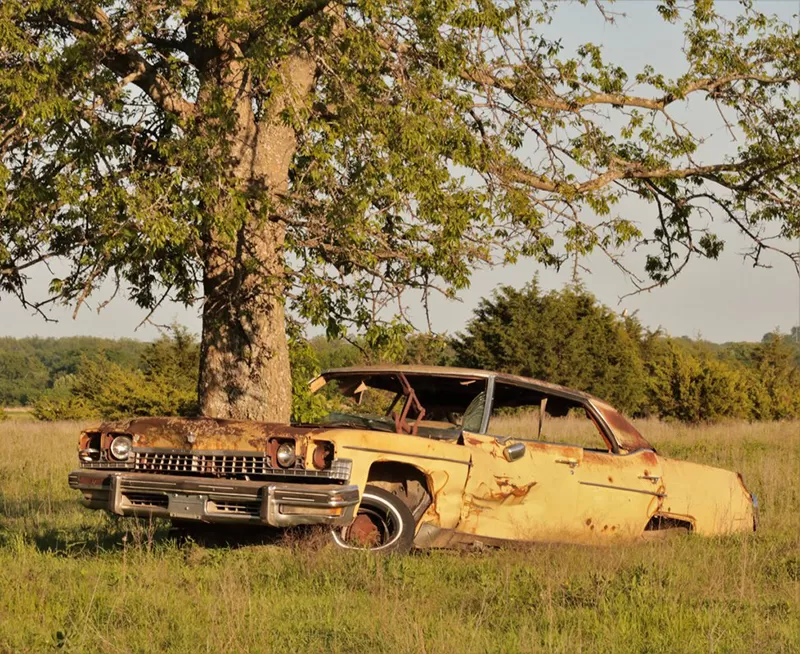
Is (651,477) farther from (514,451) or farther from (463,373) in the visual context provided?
(463,373)

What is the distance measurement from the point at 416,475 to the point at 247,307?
3703 mm

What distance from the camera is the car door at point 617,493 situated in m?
8.62

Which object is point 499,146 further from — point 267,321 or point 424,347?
point 267,321

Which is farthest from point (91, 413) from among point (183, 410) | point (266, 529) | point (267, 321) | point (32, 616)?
point (32, 616)

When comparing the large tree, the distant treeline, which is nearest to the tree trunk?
the large tree

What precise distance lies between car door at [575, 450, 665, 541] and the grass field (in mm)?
288

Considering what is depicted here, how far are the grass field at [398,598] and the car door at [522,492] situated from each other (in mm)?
207

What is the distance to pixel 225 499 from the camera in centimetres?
732

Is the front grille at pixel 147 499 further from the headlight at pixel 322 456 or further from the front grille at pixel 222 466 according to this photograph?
the headlight at pixel 322 456

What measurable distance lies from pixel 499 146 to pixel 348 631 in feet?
25.2

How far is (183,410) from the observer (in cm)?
2992

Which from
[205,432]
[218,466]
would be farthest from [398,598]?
[205,432]

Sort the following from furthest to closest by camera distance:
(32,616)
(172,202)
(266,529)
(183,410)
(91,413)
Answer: (91,413) < (183,410) < (172,202) < (266,529) < (32,616)

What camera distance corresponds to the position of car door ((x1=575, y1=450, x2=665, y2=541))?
340 inches
